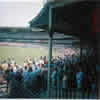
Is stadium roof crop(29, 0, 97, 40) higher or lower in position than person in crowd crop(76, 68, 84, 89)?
higher

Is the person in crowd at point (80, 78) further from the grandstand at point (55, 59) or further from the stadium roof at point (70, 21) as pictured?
the stadium roof at point (70, 21)

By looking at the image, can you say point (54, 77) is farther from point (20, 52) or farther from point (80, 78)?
point (20, 52)

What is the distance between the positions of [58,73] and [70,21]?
110 centimetres

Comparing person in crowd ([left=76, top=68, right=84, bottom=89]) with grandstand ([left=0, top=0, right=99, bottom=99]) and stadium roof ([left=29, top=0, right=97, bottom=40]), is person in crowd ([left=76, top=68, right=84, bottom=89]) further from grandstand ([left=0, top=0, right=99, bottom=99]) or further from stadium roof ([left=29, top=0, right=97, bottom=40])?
stadium roof ([left=29, top=0, right=97, bottom=40])

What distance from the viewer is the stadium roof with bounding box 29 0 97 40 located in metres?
4.64

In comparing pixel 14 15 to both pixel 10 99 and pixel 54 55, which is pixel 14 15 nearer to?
pixel 54 55

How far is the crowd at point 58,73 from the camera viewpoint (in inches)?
186

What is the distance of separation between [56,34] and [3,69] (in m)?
1.32

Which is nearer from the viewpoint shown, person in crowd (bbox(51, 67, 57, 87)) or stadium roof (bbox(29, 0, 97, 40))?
stadium roof (bbox(29, 0, 97, 40))

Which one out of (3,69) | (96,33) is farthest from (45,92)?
(96,33)

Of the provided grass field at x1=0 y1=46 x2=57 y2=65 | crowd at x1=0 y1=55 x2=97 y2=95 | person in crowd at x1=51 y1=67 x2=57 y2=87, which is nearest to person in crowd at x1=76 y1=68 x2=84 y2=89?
crowd at x1=0 y1=55 x2=97 y2=95

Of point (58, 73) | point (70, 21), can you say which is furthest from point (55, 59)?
point (70, 21)

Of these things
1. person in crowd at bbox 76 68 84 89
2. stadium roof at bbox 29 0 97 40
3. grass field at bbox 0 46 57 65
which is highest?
stadium roof at bbox 29 0 97 40

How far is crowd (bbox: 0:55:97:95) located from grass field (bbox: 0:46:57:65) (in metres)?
0.09
